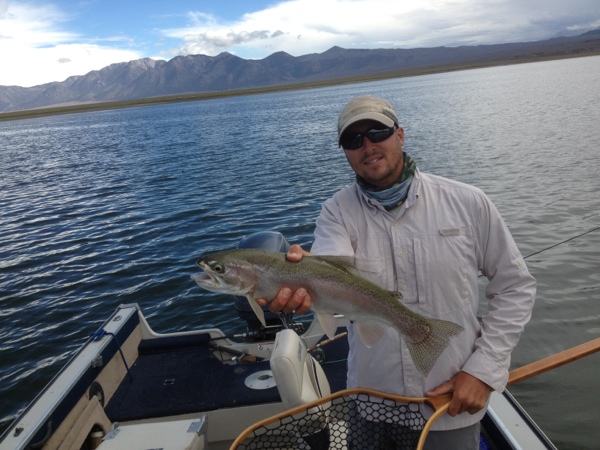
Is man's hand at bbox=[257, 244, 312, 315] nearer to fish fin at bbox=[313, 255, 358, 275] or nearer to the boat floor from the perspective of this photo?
fish fin at bbox=[313, 255, 358, 275]

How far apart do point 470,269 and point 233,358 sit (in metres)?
4.75

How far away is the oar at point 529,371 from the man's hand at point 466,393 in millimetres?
43

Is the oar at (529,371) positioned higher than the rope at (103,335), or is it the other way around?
the oar at (529,371)

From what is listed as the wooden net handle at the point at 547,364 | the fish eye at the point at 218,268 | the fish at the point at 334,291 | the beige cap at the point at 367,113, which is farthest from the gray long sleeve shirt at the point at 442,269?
the wooden net handle at the point at 547,364

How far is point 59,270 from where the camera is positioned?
16.8 meters

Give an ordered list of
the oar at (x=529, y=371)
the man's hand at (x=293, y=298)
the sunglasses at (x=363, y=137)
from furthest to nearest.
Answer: the man's hand at (x=293, y=298) → the sunglasses at (x=363, y=137) → the oar at (x=529, y=371)

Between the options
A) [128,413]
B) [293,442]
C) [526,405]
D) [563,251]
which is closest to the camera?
[293,442]

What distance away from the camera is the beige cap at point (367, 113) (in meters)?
3.46

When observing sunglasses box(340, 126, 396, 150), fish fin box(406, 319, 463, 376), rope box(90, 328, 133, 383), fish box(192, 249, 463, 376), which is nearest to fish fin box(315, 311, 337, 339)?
fish box(192, 249, 463, 376)

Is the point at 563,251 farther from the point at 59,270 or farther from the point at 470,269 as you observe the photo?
the point at 59,270

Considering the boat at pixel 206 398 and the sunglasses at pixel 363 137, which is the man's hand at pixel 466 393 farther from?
the sunglasses at pixel 363 137

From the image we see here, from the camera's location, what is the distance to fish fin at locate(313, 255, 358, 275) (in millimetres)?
3529

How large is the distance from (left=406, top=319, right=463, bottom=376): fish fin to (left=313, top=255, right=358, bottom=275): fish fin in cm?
64

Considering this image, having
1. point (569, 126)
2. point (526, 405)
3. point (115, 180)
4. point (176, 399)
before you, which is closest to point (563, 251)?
point (526, 405)
